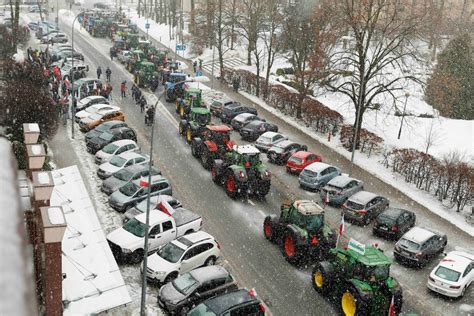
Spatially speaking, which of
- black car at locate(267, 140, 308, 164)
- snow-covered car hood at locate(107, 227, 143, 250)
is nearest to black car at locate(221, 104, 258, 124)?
black car at locate(267, 140, 308, 164)

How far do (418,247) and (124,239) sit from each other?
1168 cm

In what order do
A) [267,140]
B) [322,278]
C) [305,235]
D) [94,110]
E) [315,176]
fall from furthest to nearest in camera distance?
[94,110], [267,140], [315,176], [305,235], [322,278]

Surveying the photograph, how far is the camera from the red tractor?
29344 millimetres

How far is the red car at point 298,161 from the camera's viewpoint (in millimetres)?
29502

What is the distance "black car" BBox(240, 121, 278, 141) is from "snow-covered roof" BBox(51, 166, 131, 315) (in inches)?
584

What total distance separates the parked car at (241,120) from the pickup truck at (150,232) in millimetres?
15271

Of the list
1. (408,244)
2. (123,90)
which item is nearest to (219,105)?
(123,90)

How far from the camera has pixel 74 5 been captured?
A: 111312 millimetres

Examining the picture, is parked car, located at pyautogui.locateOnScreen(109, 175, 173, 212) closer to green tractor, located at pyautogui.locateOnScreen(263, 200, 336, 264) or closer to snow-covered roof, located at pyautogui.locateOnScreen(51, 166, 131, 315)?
snow-covered roof, located at pyautogui.locateOnScreen(51, 166, 131, 315)

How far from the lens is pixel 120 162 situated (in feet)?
91.2

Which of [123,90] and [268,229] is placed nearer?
[268,229]

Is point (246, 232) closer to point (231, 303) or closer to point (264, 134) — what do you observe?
point (231, 303)

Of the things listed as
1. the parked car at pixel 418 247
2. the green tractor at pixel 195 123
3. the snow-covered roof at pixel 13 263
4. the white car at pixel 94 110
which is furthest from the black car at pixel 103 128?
the snow-covered roof at pixel 13 263

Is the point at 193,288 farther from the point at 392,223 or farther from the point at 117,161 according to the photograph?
the point at 117,161
